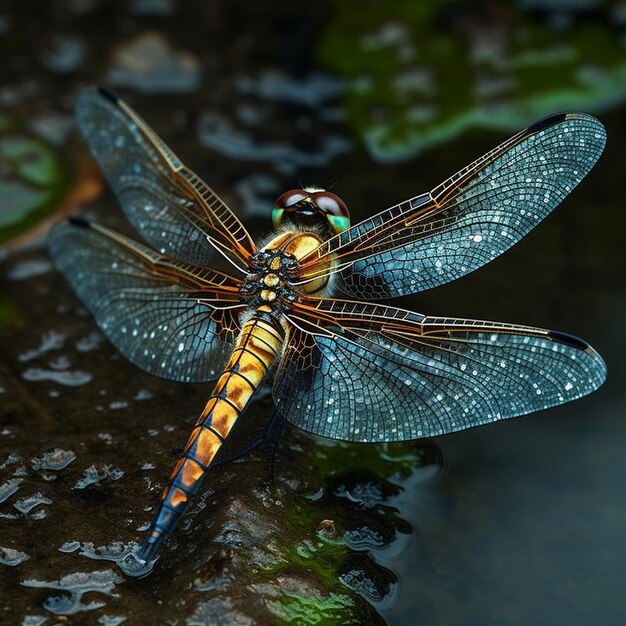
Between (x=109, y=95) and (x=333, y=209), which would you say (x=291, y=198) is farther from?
(x=109, y=95)

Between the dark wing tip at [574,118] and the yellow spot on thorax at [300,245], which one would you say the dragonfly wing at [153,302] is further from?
the dark wing tip at [574,118]

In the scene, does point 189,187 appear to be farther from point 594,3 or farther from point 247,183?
point 594,3

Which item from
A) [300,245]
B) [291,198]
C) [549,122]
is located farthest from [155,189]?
[549,122]

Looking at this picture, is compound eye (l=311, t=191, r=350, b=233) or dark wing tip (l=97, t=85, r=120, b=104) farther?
dark wing tip (l=97, t=85, r=120, b=104)

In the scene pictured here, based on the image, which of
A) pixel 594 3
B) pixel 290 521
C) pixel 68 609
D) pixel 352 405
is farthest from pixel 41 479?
pixel 594 3

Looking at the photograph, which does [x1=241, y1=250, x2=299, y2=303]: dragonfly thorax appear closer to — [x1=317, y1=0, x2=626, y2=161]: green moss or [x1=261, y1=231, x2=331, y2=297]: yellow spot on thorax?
[x1=261, y1=231, x2=331, y2=297]: yellow spot on thorax

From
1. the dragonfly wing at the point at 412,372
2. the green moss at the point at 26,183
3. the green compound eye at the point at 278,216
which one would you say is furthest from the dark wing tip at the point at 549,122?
the green moss at the point at 26,183

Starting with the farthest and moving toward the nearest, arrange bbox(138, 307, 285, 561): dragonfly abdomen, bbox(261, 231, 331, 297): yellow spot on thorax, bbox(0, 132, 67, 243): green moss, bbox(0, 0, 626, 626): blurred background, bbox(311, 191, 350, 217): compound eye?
bbox(0, 132, 67, 243): green moss
bbox(311, 191, 350, 217): compound eye
bbox(261, 231, 331, 297): yellow spot on thorax
bbox(0, 0, 626, 626): blurred background
bbox(138, 307, 285, 561): dragonfly abdomen

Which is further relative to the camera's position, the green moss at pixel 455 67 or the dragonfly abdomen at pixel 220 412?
the green moss at pixel 455 67

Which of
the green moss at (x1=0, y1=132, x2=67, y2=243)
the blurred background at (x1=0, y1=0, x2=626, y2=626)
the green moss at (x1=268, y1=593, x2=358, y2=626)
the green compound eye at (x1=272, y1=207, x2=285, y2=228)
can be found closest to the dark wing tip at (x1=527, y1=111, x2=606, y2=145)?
the green compound eye at (x1=272, y1=207, x2=285, y2=228)
